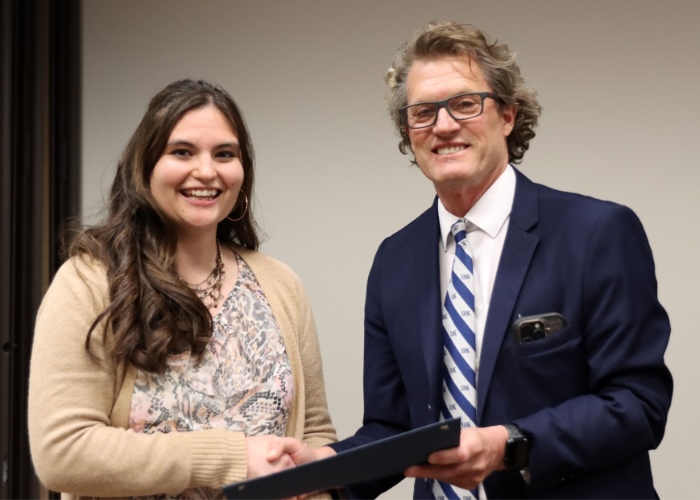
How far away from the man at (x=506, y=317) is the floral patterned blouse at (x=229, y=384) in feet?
0.60

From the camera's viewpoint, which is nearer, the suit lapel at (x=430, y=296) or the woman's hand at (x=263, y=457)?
the woman's hand at (x=263, y=457)

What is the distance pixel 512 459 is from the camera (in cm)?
181

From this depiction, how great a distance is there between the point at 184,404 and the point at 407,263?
62 centimetres

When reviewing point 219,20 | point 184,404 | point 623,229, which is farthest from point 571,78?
point 184,404

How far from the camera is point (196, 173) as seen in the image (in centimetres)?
201

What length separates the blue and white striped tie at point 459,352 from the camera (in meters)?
1.97

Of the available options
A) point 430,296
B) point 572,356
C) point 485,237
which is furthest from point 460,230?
point 572,356

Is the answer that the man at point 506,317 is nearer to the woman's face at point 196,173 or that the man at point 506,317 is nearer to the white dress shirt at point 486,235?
the white dress shirt at point 486,235

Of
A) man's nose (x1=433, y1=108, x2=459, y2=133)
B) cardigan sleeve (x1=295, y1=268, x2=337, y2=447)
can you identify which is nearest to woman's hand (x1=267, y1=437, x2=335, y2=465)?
cardigan sleeve (x1=295, y1=268, x2=337, y2=447)

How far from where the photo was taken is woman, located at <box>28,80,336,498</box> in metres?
1.82

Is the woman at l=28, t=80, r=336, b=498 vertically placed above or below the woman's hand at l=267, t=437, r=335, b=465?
above

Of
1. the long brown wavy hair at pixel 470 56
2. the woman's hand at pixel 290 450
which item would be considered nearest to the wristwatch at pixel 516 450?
the woman's hand at pixel 290 450

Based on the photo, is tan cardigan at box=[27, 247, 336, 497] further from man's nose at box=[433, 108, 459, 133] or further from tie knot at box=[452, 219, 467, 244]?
man's nose at box=[433, 108, 459, 133]

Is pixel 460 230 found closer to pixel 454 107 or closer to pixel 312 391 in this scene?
pixel 454 107
